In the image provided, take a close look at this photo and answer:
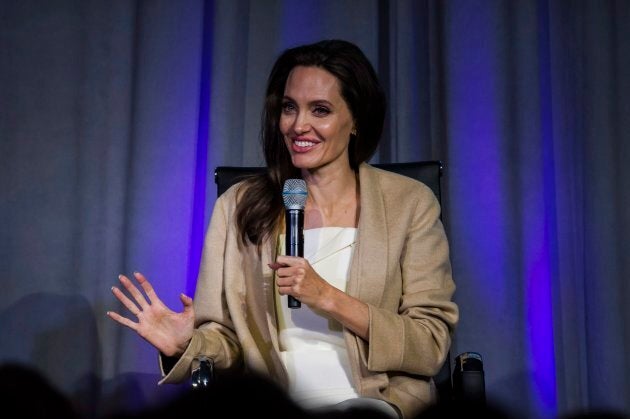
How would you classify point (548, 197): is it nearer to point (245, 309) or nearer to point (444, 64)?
point (444, 64)

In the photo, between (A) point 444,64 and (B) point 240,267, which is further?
(A) point 444,64

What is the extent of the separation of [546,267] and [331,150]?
45.9 inches

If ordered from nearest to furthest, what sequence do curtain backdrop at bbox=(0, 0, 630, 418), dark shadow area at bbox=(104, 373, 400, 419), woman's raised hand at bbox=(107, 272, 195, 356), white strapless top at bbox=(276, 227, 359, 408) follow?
dark shadow area at bbox=(104, 373, 400, 419) → woman's raised hand at bbox=(107, 272, 195, 356) → white strapless top at bbox=(276, 227, 359, 408) → curtain backdrop at bbox=(0, 0, 630, 418)

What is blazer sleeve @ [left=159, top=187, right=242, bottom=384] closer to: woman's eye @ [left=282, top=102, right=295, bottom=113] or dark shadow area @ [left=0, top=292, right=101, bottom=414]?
woman's eye @ [left=282, top=102, right=295, bottom=113]

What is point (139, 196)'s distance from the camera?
11.8 ft

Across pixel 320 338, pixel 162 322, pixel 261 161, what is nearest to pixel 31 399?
pixel 162 322

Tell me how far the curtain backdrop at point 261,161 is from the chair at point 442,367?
22.9 inches

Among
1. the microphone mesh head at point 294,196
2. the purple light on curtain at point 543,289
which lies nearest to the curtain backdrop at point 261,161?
the purple light on curtain at point 543,289

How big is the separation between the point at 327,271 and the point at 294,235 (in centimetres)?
41

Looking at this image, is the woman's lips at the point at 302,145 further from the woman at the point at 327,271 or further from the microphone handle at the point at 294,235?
the microphone handle at the point at 294,235

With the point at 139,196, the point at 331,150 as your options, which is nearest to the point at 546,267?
the point at 331,150

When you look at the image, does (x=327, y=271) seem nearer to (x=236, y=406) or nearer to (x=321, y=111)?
(x=321, y=111)

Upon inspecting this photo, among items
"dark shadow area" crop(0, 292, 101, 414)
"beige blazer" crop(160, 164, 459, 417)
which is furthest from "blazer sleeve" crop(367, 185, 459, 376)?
"dark shadow area" crop(0, 292, 101, 414)

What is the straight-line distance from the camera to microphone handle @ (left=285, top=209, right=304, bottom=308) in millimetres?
2238
